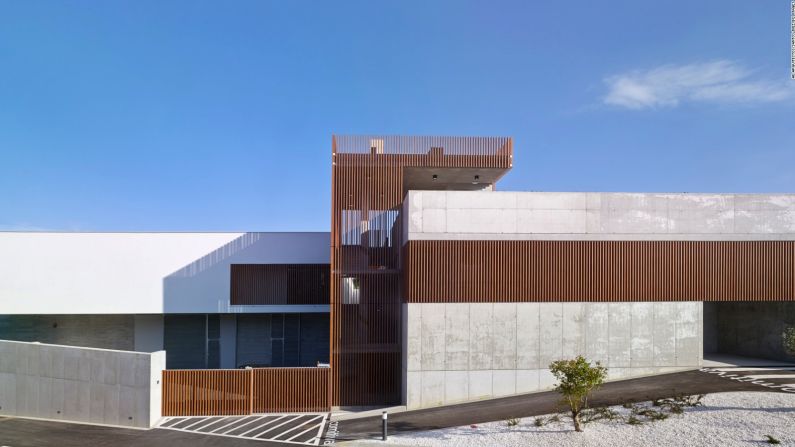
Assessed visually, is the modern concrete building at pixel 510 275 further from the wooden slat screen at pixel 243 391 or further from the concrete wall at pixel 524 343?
the wooden slat screen at pixel 243 391

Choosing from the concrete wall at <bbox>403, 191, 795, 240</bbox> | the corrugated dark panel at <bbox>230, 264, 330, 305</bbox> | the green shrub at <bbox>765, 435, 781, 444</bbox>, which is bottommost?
the green shrub at <bbox>765, 435, 781, 444</bbox>

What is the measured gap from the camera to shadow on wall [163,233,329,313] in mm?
24031

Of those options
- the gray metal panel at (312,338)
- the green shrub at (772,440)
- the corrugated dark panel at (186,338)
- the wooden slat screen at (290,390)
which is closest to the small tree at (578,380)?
the green shrub at (772,440)

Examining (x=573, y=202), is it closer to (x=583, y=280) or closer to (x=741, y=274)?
(x=583, y=280)

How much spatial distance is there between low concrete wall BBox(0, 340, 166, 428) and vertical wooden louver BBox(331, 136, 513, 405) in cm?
704

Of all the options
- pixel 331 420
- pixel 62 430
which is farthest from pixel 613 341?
pixel 62 430

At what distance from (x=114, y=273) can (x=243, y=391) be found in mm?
10769

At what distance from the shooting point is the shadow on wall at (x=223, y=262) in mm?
24031

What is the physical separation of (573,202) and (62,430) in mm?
21263

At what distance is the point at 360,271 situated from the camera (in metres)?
20.5

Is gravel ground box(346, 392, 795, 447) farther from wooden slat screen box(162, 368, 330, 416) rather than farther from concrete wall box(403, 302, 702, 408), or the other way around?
wooden slat screen box(162, 368, 330, 416)

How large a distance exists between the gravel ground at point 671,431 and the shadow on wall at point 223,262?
1244 centimetres

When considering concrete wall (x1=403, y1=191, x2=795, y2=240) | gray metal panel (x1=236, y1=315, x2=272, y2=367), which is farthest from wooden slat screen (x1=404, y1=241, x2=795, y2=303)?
gray metal panel (x1=236, y1=315, x2=272, y2=367)

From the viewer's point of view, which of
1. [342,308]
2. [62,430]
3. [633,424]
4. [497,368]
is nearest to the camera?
[633,424]
